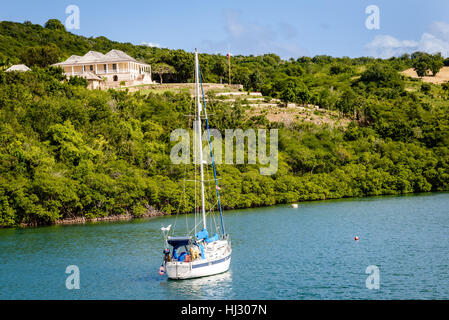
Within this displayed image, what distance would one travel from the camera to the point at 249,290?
27.5 m

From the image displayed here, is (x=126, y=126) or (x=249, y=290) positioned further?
(x=126, y=126)

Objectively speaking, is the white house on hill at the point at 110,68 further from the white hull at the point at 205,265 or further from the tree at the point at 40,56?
the white hull at the point at 205,265

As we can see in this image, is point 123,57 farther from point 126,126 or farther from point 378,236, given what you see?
point 378,236

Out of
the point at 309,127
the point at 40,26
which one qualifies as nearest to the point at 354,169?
the point at 309,127

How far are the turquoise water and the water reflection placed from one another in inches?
2.1

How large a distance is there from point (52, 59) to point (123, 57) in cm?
1547

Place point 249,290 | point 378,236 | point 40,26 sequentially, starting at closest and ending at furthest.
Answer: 1. point 249,290
2. point 378,236
3. point 40,26

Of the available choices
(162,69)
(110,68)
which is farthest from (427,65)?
(110,68)

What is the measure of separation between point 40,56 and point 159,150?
49.2 m

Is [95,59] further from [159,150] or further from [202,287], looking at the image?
[202,287]

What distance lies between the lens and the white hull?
29.1 m

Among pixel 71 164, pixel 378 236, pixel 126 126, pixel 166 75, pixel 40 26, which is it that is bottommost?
pixel 378 236

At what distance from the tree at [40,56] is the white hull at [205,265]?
87.6 meters
